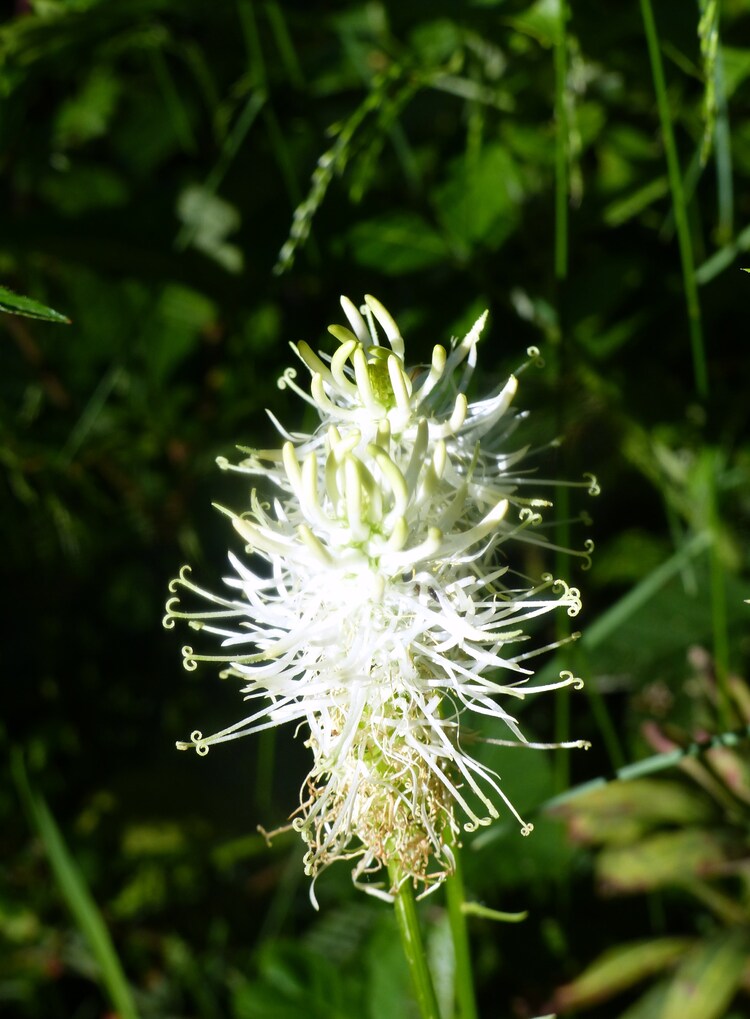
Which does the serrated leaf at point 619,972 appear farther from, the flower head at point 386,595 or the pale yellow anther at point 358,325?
the pale yellow anther at point 358,325

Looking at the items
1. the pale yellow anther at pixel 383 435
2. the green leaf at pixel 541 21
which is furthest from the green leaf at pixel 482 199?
the pale yellow anther at pixel 383 435

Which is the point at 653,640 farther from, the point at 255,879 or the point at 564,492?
the point at 255,879

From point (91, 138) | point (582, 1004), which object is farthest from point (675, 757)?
point (91, 138)

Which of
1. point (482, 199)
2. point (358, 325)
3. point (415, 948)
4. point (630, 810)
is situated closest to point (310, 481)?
point (358, 325)

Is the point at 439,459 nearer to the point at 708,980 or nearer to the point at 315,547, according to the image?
the point at 315,547

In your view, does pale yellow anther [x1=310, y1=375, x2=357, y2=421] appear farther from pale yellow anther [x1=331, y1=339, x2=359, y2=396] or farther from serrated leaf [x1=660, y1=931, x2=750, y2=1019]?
serrated leaf [x1=660, y1=931, x2=750, y2=1019]

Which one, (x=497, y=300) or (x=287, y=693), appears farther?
(x=497, y=300)

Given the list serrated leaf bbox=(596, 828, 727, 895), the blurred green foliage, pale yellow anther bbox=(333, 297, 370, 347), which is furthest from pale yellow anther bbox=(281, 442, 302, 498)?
serrated leaf bbox=(596, 828, 727, 895)
